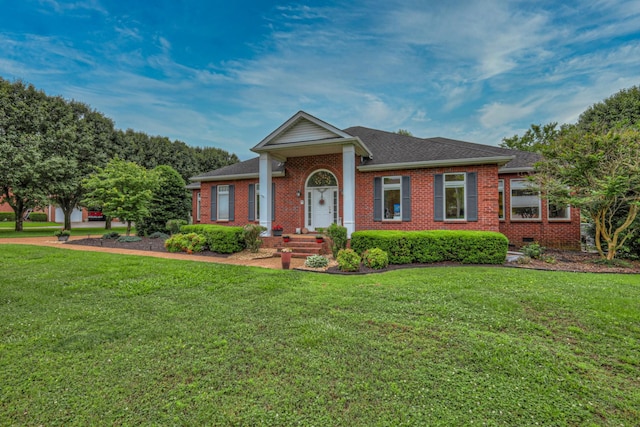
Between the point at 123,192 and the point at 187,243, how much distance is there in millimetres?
6598

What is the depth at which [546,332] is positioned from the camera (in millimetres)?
3697

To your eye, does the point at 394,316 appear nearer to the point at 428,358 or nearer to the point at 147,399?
the point at 428,358

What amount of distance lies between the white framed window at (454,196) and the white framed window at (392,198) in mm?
1731

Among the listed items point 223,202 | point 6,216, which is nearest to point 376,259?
point 223,202

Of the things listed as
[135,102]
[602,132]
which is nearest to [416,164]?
[602,132]

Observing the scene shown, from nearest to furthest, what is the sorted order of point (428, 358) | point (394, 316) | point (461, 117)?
point (428, 358)
point (394, 316)
point (461, 117)

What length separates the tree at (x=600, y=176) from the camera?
25.8 feet

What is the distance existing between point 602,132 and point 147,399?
1238cm

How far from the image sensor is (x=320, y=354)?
3160 mm

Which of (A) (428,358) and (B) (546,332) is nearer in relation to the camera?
(A) (428,358)

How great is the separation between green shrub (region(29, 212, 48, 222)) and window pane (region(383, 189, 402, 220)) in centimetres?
A: 4425

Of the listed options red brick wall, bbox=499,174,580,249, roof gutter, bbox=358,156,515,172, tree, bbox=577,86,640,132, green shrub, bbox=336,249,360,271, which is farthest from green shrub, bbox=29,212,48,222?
tree, bbox=577,86,640,132

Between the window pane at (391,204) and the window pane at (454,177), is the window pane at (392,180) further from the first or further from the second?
the window pane at (454,177)

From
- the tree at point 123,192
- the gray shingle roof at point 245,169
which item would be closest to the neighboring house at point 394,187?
the gray shingle roof at point 245,169
